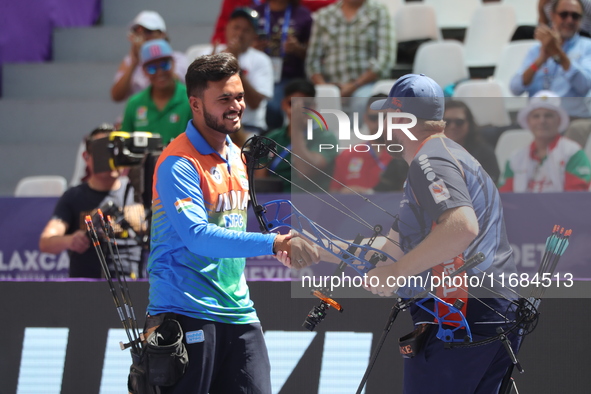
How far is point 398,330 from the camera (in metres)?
4.36

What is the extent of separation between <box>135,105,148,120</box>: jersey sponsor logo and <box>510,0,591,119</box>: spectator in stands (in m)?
3.02

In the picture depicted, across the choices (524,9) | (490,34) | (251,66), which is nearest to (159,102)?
(251,66)

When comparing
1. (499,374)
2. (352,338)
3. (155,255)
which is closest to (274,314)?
(352,338)

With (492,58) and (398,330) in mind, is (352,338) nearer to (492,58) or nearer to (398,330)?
(398,330)

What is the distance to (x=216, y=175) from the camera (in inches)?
131

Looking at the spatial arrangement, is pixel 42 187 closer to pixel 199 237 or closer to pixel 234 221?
pixel 234 221

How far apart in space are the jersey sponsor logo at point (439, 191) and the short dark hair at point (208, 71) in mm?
933

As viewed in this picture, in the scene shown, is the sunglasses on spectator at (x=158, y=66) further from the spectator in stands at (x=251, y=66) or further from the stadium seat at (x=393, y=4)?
the stadium seat at (x=393, y=4)

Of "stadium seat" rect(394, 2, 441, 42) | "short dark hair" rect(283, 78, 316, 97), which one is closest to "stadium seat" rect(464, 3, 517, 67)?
"stadium seat" rect(394, 2, 441, 42)

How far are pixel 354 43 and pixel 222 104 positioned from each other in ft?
15.8

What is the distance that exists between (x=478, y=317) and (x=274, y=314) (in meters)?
1.61

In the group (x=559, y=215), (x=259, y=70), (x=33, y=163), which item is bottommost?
(x=33, y=163)

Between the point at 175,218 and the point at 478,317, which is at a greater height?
the point at 175,218

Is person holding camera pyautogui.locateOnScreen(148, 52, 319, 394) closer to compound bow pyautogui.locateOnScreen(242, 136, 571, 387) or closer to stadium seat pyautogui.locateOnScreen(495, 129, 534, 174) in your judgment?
compound bow pyautogui.locateOnScreen(242, 136, 571, 387)
